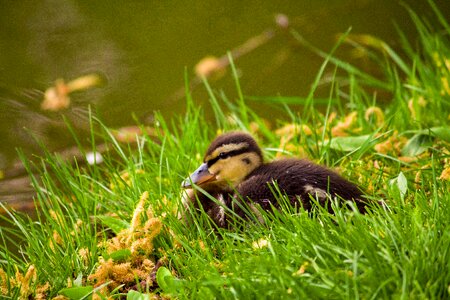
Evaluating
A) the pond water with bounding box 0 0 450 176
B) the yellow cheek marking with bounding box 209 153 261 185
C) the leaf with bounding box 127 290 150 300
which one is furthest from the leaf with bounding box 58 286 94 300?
the pond water with bounding box 0 0 450 176

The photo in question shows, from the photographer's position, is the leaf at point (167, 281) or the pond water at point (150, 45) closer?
the leaf at point (167, 281)

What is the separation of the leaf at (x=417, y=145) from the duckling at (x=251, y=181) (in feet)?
2.06

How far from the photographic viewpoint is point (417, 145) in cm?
359

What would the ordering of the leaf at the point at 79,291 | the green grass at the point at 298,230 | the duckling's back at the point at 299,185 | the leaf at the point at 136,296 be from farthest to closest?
the duckling's back at the point at 299,185 < the leaf at the point at 79,291 < the leaf at the point at 136,296 < the green grass at the point at 298,230

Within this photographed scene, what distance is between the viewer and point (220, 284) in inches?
98.9

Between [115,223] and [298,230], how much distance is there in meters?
0.93

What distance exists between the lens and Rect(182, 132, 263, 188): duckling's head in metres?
3.35

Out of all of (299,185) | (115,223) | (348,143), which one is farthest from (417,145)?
(115,223)

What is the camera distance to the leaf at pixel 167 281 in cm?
273

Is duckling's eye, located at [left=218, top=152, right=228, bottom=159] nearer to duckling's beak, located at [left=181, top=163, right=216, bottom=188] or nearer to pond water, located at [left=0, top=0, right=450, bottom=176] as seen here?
duckling's beak, located at [left=181, top=163, right=216, bottom=188]

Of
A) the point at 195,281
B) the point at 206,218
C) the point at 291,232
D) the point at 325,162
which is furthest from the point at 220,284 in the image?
the point at 325,162

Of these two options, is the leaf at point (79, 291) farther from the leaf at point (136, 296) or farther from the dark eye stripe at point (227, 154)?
the dark eye stripe at point (227, 154)

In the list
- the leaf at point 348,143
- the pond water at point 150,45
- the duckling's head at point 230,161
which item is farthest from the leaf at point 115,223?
the pond water at point 150,45

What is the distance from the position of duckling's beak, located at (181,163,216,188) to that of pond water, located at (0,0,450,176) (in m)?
2.45
